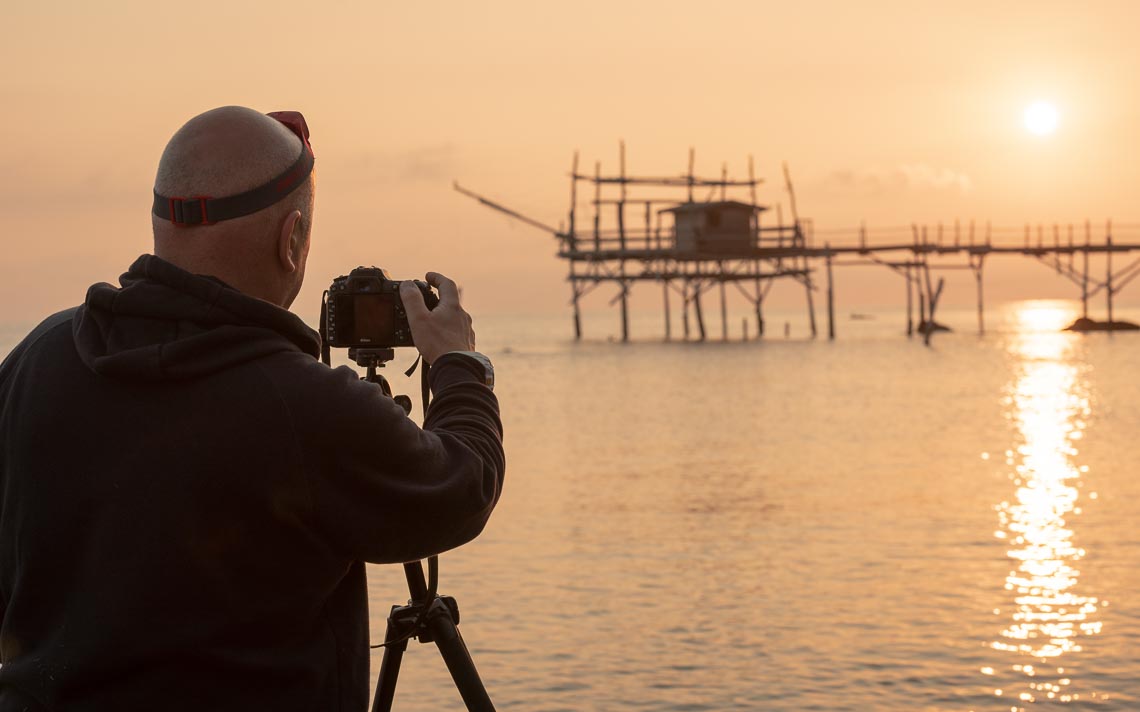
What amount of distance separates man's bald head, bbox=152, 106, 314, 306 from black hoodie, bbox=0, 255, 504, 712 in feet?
0.22

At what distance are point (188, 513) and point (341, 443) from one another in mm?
207

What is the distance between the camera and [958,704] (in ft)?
23.1

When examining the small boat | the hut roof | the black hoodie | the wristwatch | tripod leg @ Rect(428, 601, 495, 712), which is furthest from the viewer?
the small boat

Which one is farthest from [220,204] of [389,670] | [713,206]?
[713,206]

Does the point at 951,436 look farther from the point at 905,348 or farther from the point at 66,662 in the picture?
the point at 905,348

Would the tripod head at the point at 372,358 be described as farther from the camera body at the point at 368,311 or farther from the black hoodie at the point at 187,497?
the black hoodie at the point at 187,497

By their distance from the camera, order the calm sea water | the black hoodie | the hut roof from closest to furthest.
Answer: the black hoodie, the calm sea water, the hut roof

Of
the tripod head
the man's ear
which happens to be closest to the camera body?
the tripod head

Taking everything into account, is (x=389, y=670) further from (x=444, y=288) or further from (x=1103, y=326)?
(x=1103, y=326)

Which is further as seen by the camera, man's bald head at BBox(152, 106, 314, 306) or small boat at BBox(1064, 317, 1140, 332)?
small boat at BBox(1064, 317, 1140, 332)

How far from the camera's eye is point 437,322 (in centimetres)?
217

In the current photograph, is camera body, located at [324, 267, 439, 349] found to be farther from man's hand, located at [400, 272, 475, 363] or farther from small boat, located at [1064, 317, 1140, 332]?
small boat, located at [1064, 317, 1140, 332]

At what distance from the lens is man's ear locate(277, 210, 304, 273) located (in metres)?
1.91

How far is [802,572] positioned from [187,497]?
9.08m
